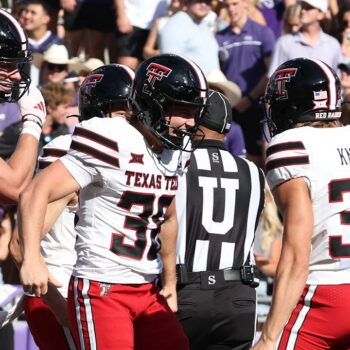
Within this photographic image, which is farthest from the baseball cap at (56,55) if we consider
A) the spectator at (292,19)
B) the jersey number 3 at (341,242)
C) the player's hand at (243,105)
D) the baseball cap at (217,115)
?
the jersey number 3 at (341,242)

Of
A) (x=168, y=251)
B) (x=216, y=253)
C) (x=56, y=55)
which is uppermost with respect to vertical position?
(x=56, y=55)

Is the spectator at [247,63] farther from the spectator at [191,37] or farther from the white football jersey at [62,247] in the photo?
the white football jersey at [62,247]

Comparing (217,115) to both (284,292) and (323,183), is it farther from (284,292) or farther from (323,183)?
(284,292)

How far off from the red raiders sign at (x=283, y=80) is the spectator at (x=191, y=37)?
179 inches

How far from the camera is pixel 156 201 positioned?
452 cm

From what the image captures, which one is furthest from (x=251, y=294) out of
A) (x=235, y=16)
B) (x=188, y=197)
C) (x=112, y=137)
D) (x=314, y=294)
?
(x=235, y=16)

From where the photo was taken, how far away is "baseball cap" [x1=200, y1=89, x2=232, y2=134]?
5.48 metres

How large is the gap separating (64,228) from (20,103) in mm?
665

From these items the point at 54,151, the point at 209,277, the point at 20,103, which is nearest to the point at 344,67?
the point at 209,277

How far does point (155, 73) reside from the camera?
463cm

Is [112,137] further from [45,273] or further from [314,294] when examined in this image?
[314,294]

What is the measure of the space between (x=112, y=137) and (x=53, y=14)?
5.76 m

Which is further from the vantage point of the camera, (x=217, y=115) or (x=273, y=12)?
(x=273, y=12)

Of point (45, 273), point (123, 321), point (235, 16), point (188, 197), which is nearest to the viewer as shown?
point (45, 273)
